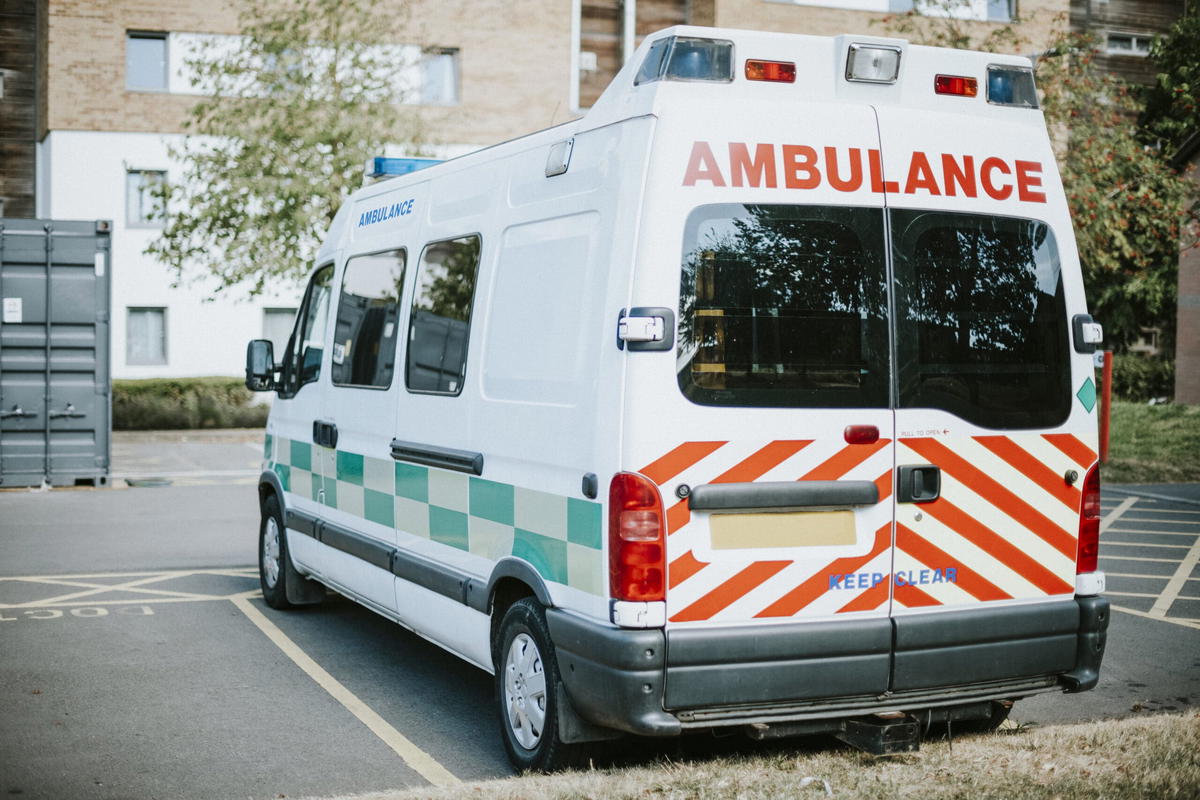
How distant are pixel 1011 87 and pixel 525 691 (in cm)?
298

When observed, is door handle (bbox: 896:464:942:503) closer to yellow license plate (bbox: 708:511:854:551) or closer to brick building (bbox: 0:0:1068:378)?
yellow license plate (bbox: 708:511:854:551)

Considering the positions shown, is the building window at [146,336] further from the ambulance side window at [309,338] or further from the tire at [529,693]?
the tire at [529,693]

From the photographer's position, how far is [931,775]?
180 inches

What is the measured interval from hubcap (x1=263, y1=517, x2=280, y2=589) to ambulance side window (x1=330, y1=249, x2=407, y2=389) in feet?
5.36

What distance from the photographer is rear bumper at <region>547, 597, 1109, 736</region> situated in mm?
4344

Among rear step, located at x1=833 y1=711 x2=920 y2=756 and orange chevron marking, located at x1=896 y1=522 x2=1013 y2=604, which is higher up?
orange chevron marking, located at x1=896 y1=522 x2=1013 y2=604

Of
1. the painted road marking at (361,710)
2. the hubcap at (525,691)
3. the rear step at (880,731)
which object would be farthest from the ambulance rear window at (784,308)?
the painted road marking at (361,710)

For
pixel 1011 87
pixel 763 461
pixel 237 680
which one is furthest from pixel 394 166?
pixel 763 461

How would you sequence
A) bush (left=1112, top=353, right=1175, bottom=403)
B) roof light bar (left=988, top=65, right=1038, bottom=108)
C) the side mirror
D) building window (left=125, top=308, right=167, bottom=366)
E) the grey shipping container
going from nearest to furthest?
roof light bar (left=988, top=65, right=1038, bottom=108) < the side mirror < the grey shipping container < building window (left=125, top=308, right=167, bottom=366) < bush (left=1112, top=353, right=1175, bottom=403)

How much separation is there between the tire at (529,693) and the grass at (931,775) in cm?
13

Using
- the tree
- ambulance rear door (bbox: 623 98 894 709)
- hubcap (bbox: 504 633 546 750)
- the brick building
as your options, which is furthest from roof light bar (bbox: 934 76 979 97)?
the brick building

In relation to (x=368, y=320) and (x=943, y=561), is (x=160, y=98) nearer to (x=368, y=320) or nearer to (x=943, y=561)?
(x=368, y=320)

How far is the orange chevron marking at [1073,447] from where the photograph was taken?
496cm

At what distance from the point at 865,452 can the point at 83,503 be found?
11.9 meters
